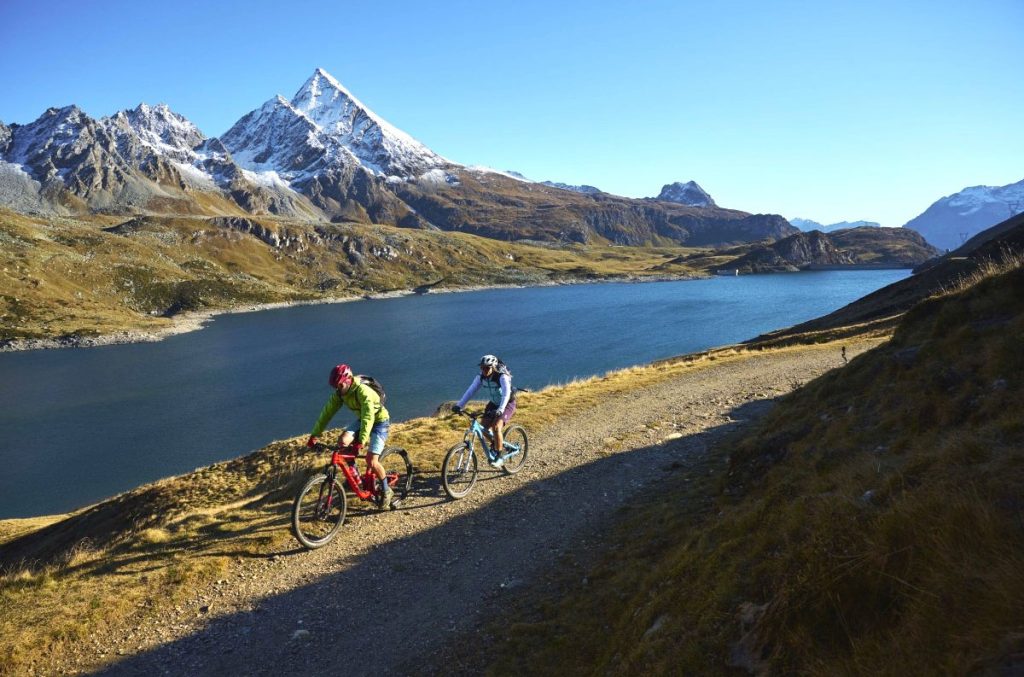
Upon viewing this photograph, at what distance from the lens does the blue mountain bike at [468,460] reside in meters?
14.4

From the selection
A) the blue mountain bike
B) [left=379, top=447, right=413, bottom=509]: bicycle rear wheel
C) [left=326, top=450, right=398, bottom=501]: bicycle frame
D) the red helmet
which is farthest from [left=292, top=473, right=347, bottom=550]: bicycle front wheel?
the blue mountain bike

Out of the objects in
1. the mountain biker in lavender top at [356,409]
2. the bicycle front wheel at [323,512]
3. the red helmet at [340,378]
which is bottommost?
A: the bicycle front wheel at [323,512]

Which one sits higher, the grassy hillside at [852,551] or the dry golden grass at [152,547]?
the grassy hillside at [852,551]

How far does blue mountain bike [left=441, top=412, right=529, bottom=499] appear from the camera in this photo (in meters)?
14.4

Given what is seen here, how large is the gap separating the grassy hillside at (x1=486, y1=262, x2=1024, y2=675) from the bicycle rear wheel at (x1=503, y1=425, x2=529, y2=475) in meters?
4.90

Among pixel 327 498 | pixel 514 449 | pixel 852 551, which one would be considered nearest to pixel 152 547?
pixel 327 498

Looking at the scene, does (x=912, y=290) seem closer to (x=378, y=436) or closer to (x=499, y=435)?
(x=499, y=435)

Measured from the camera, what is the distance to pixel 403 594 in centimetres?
1012

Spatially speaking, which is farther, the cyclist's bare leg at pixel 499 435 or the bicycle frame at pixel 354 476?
the cyclist's bare leg at pixel 499 435

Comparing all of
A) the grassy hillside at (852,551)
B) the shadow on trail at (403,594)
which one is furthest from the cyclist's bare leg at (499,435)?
the grassy hillside at (852,551)

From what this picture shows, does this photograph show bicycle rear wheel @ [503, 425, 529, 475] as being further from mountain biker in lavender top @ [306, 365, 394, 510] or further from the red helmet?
the red helmet

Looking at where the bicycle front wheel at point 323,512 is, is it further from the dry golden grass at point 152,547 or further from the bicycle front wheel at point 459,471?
the bicycle front wheel at point 459,471

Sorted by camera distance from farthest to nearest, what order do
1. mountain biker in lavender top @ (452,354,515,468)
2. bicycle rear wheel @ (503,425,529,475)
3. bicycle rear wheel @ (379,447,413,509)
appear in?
bicycle rear wheel @ (503,425,529,475) < mountain biker in lavender top @ (452,354,515,468) < bicycle rear wheel @ (379,447,413,509)

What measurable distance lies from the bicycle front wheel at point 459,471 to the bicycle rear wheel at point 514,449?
1.32 metres
